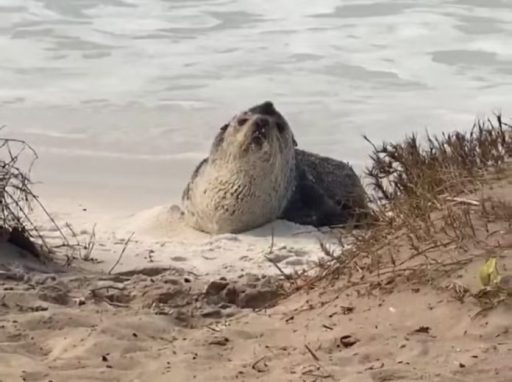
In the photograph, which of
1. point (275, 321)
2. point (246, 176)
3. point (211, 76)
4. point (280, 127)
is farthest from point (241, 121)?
point (211, 76)

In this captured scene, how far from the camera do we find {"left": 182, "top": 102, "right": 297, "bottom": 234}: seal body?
33.1 feet

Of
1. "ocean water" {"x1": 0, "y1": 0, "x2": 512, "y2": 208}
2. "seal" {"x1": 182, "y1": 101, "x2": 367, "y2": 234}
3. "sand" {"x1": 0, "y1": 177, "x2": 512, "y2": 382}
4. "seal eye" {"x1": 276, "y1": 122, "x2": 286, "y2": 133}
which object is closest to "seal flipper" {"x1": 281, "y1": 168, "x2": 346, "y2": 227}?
"seal" {"x1": 182, "y1": 101, "x2": 367, "y2": 234}

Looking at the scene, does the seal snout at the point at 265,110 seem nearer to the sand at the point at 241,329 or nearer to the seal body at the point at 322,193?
the seal body at the point at 322,193

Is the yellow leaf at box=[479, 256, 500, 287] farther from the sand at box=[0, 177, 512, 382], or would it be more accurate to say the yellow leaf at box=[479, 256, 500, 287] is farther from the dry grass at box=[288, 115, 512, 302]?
the dry grass at box=[288, 115, 512, 302]

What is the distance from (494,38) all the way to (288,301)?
13051 millimetres

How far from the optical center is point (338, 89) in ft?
51.7

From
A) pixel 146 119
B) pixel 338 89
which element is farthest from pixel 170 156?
pixel 338 89

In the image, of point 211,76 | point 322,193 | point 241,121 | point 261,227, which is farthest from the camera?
point 211,76

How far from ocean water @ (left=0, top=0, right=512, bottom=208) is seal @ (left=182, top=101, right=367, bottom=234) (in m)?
1.32

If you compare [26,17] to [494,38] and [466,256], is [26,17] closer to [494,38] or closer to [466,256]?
[494,38]

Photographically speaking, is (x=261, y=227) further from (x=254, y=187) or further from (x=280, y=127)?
(x=280, y=127)

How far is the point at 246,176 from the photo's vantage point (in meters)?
10.3

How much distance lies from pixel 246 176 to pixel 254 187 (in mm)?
111

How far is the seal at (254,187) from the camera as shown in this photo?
10.1 m
